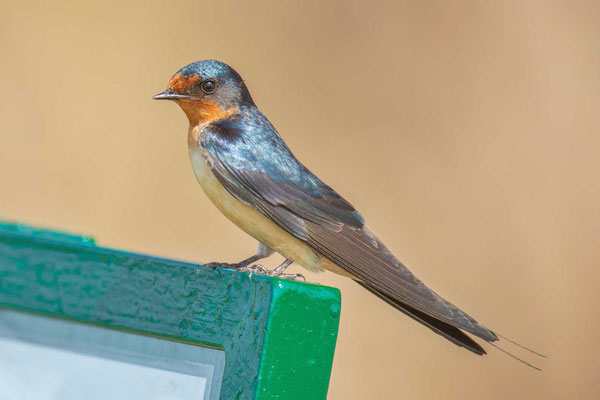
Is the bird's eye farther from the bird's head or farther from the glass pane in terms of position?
the glass pane

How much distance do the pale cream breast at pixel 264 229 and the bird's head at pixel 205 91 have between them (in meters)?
0.20

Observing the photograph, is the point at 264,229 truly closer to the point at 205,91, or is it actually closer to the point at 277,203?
the point at 277,203

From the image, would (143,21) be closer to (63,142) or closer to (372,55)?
(63,142)

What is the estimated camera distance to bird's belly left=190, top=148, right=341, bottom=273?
2160mm

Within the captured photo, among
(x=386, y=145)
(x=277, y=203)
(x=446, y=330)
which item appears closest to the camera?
(x=446, y=330)

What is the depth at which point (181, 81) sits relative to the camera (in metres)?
2.29

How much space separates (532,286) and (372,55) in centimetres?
124

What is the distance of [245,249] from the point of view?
4.04 metres

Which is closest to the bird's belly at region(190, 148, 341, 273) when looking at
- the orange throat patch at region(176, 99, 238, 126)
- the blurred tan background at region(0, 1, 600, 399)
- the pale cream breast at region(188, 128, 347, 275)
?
the pale cream breast at region(188, 128, 347, 275)

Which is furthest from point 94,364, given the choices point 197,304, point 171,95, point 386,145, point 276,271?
point 386,145

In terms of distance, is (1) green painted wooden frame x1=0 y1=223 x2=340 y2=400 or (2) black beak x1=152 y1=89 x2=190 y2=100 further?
(2) black beak x1=152 y1=89 x2=190 y2=100

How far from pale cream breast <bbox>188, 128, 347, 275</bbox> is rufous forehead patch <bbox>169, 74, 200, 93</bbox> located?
9.2 inches

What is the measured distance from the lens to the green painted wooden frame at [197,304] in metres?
1.39

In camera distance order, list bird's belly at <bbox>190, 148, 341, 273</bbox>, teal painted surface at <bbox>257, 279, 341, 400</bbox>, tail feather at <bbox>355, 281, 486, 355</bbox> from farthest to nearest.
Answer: bird's belly at <bbox>190, 148, 341, 273</bbox>, tail feather at <bbox>355, 281, 486, 355</bbox>, teal painted surface at <bbox>257, 279, 341, 400</bbox>
